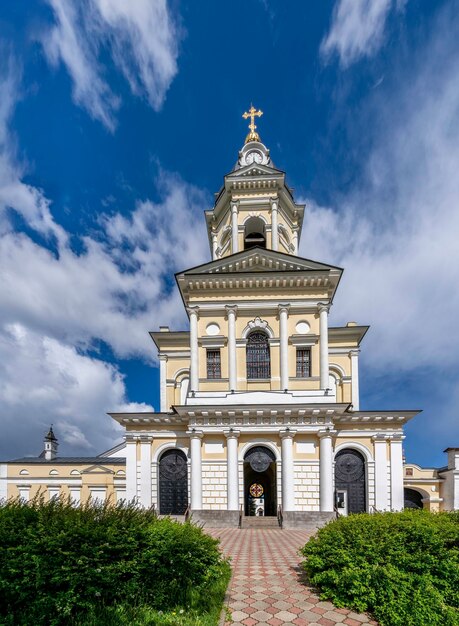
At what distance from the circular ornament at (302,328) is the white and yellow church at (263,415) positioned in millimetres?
53

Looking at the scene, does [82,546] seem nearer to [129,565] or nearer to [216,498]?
[129,565]

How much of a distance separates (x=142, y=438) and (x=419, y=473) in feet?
58.8

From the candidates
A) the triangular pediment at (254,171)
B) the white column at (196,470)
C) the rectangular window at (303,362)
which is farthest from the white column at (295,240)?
the white column at (196,470)

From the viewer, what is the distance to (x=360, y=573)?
6.32m

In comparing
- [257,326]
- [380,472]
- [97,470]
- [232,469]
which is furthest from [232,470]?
[97,470]

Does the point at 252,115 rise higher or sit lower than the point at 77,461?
higher

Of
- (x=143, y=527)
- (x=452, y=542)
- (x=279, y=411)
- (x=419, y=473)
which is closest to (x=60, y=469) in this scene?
(x=279, y=411)

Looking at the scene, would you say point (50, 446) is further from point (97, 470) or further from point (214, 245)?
point (214, 245)

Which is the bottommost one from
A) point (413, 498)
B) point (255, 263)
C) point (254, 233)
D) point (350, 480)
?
point (413, 498)

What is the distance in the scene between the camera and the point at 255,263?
2119 centimetres

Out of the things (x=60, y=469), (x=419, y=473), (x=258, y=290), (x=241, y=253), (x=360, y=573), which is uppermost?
(x=241, y=253)

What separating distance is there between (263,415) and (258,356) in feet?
10.9

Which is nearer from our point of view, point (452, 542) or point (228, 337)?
point (452, 542)

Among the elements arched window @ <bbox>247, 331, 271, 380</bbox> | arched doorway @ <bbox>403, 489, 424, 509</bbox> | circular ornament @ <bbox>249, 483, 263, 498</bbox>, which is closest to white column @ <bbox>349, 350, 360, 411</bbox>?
arched window @ <bbox>247, 331, 271, 380</bbox>
